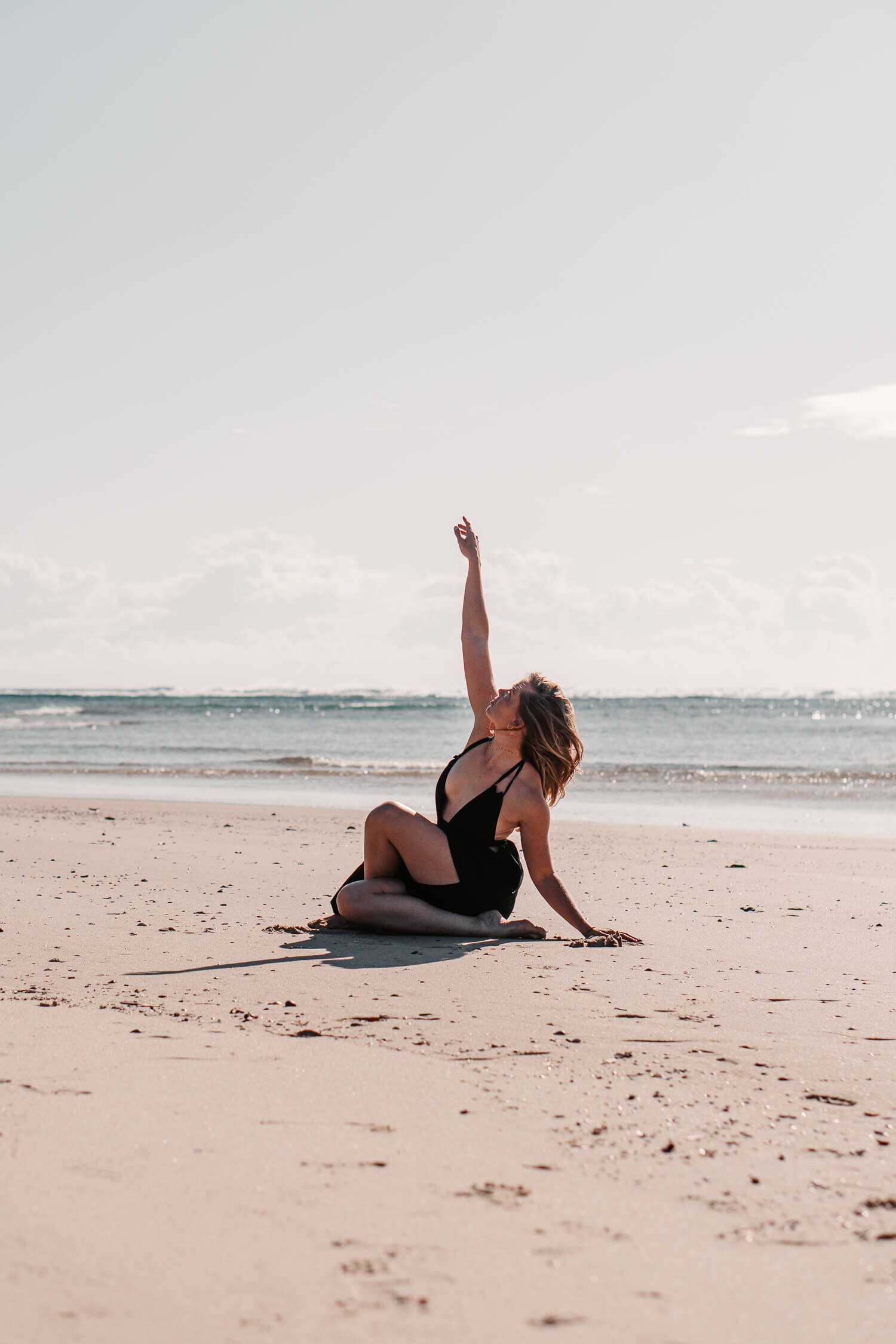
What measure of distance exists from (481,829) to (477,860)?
18 centimetres

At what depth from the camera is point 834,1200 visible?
2.30 meters

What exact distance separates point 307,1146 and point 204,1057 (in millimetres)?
759

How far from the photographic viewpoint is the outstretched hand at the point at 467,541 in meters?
5.41

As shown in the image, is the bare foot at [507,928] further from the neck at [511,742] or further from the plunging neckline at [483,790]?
the neck at [511,742]

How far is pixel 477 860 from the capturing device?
503cm

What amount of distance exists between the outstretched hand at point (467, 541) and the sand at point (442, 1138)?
1926 mm

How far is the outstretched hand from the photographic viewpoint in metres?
5.41

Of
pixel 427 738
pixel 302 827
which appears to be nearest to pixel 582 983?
pixel 302 827

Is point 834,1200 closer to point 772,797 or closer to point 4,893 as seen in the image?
point 4,893

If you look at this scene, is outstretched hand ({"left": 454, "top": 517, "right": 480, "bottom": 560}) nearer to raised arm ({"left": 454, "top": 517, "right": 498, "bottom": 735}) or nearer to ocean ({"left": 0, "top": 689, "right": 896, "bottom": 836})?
raised arm ({"left": 454, "top": 517, "right": 498, "bottom": 735})

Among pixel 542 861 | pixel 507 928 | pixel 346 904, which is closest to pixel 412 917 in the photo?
pixel 346 904

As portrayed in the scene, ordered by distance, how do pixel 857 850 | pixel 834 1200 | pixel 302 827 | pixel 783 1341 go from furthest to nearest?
pixel 302 827 < pixel 857 850 < pixel 834 1200 < pixel 783 1341

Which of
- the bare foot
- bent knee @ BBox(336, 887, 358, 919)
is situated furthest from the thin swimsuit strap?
bent knee @ BBox(336, 887, 358, 919)

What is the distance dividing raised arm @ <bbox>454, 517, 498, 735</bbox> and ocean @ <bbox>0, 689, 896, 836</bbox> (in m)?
7.76
